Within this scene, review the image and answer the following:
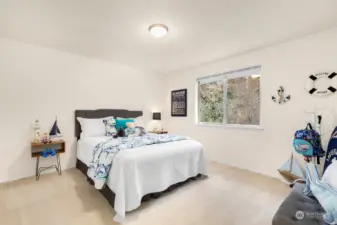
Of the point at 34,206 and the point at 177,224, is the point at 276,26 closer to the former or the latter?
the point at 177,224

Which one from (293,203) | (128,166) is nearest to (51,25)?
(128,166)

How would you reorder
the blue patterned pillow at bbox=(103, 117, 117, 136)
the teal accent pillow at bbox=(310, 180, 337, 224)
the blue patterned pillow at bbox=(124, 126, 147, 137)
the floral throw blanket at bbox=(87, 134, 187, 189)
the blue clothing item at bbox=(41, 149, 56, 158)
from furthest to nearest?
1. the blue patterned pillow at bbox=(103, 117, 117, 136)
2. the blue patterned pillow at bbox=(124, 126, 147, 137)
3. the blue clothing item at bbox=(41, 149, 56, 158)
4. the floral throw blanket at bbox=(87, 134, 187, 189)
5. the teal accent pillow at bbox=(310, 180, 337, 224)

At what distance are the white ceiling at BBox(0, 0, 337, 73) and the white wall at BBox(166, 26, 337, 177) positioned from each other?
235mm

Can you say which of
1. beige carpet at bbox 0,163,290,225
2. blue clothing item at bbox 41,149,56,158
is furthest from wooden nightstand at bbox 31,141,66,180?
beige carpet at bbox 0,163,290,225

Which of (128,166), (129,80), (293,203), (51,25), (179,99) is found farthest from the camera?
(179,99)

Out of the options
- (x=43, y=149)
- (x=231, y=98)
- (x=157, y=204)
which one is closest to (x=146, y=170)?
(x=157, y=204)

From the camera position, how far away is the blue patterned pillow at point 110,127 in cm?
356

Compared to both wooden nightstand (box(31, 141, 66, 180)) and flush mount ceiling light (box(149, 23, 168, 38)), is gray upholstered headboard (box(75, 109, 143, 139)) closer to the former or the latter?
wooden nightstand (box(31, 141, 66, 180))

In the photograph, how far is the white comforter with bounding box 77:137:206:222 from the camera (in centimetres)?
201

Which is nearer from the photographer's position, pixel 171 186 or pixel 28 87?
pixel 171 186

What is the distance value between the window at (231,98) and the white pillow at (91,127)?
2.42 m

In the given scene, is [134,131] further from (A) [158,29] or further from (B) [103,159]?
(A) [158,29]

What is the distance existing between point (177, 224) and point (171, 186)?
2.74 feet

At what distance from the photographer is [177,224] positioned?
6.01ft
